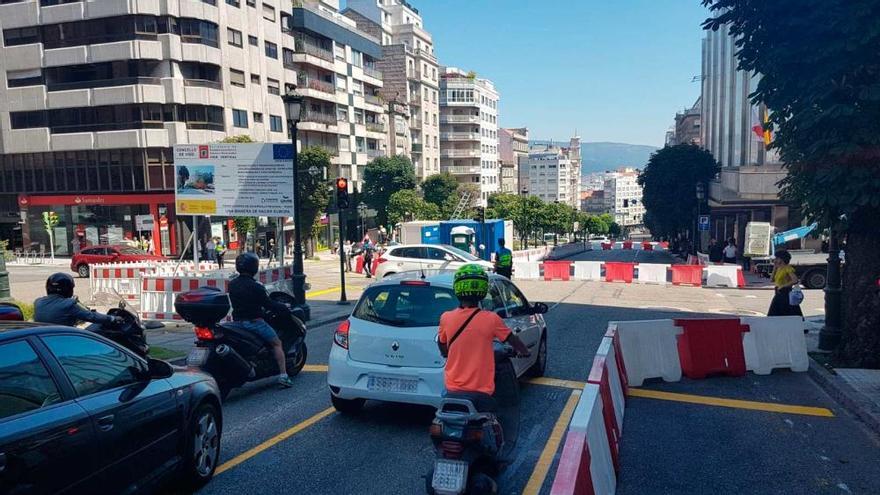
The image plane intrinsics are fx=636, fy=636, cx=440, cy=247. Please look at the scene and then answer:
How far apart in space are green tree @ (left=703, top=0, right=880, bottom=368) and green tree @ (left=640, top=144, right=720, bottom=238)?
4049 cm

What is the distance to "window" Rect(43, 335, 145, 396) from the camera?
4047 millimetres

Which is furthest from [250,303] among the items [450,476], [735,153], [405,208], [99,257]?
[405,208]

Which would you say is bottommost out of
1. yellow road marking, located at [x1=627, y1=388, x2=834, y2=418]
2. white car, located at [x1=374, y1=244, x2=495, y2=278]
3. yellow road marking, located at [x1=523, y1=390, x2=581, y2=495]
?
yellow road marking, located at [x1=627, y1=388, x2=834, y2=418]

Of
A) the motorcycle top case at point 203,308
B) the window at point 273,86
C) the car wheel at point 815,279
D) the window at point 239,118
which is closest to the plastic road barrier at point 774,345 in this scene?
the motorcycle top case at point 203,308

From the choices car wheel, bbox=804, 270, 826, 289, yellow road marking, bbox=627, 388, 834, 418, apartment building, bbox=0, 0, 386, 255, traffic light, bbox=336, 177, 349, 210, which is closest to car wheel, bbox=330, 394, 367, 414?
yellow road marking, bbox=627, 388, 834, 418

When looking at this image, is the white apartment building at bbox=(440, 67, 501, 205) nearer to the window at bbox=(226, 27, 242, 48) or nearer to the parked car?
the window at bbox=(226, 27, 242, 48)

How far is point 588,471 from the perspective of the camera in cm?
397

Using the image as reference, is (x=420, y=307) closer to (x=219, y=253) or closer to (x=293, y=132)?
(x=293, y=132)

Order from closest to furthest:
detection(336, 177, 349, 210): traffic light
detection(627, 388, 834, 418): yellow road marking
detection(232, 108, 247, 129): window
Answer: detection(627, 388, 834, 418): yellow road marking → detection(336, 177, 349, 210): traffic light → detection(232, 108, 247, 129): window

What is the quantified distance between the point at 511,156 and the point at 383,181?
8813 centimetres

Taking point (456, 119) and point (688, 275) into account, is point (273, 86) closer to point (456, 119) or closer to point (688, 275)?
point (688, 275)

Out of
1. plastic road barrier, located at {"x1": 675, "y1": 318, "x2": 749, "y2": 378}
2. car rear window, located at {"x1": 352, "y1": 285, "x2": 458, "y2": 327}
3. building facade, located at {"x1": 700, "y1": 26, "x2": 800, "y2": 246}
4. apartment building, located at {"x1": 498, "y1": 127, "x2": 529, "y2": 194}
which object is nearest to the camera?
car rear window, located at {"x1": 352, "y1": 285, "x2": 458, "y2": 327}

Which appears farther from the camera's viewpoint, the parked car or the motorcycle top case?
the motorcycle top case

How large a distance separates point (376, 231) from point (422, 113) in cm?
2335
